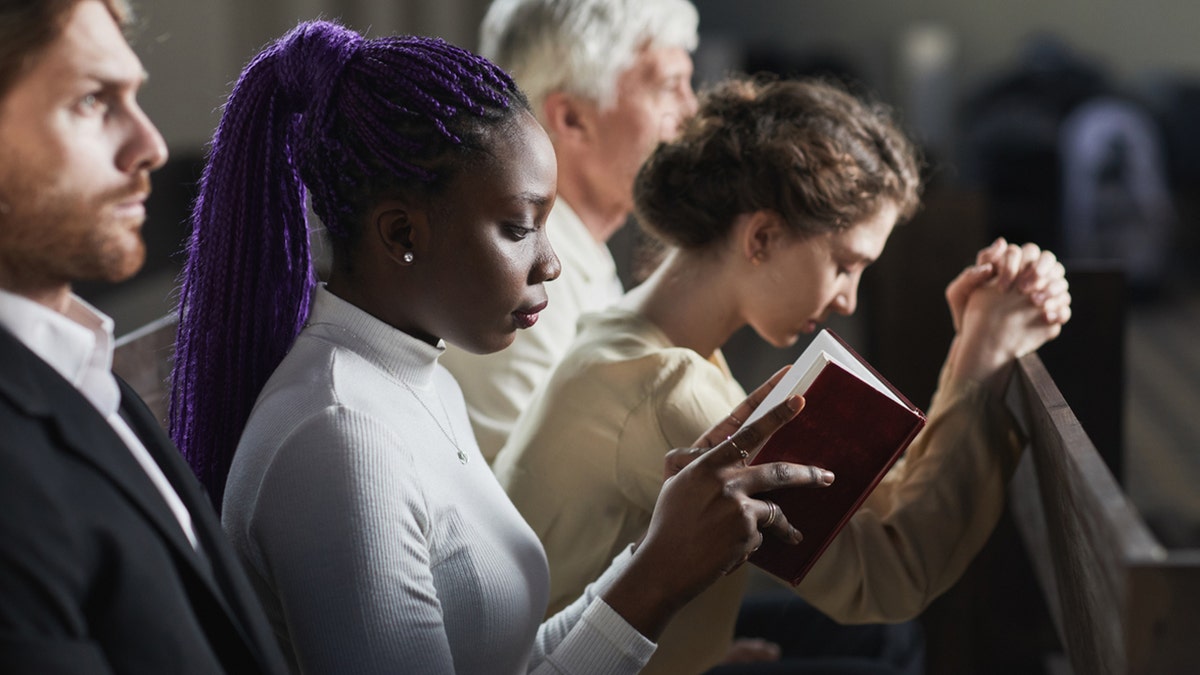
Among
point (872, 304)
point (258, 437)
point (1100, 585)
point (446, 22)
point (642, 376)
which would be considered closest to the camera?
point (1100, 585)

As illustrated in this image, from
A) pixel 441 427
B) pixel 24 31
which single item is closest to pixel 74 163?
pixel 24 31

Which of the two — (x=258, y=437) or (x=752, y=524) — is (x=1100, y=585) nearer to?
(x=752, y=524)

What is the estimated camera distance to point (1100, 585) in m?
0.87

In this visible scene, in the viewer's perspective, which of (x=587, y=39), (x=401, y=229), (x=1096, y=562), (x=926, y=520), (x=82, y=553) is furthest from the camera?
(x=587, y=39)

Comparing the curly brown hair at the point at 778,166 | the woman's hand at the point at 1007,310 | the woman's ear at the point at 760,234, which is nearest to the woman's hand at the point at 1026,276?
the woman's hand at the point at 1007,310

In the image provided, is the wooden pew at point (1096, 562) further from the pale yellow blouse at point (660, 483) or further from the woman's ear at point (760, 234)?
the woman's ear at point (760, 234)

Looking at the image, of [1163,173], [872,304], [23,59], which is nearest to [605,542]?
[23,59]

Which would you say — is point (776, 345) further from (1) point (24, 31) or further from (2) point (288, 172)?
(1) point (24, 31)

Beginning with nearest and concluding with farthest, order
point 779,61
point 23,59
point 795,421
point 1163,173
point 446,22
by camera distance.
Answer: point 23,59 → point 795,421 → point 446,22 → point 1163,173 → point 779,61

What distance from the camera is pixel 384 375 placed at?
1051mm

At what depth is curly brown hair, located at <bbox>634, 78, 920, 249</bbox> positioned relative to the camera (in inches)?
53.7

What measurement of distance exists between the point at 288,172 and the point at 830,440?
51cm

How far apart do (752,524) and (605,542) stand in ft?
1.15

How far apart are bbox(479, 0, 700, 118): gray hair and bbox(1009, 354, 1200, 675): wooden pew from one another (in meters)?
0.80
